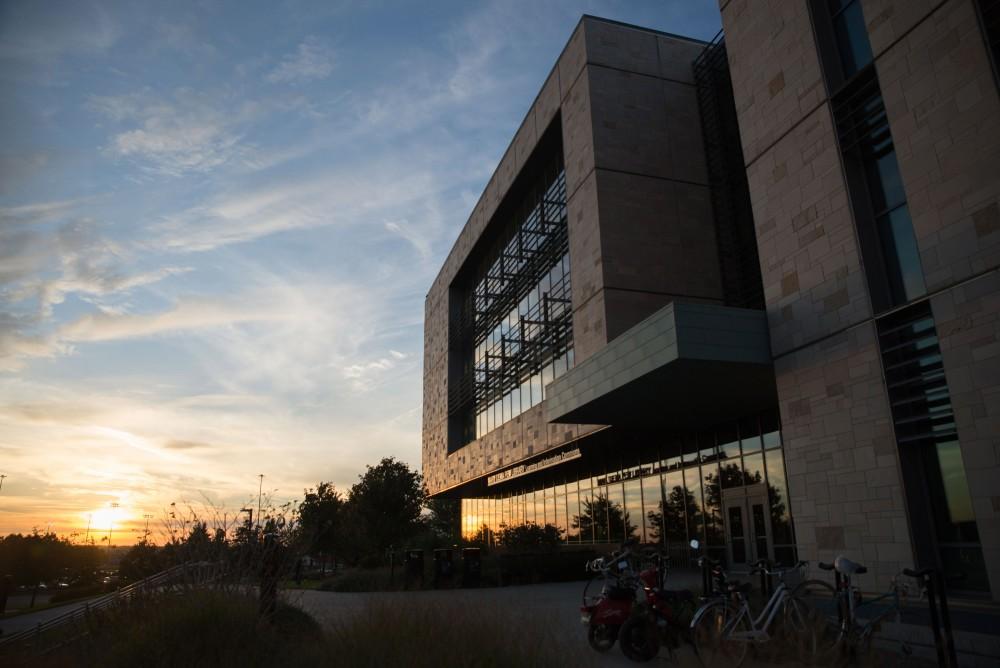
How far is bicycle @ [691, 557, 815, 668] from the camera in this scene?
23.4 feet

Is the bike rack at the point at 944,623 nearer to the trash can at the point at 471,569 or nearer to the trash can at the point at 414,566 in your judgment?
the trash can at the point at 414,566

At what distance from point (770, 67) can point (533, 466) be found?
20383 millimetres

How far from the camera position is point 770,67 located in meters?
15.1

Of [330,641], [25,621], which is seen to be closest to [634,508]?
[25,621]

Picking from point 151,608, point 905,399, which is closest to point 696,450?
point 905,399

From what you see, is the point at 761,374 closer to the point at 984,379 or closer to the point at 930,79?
the point at 984,379

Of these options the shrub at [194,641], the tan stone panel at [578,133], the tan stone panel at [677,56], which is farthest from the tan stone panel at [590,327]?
the shrub at [194,641]

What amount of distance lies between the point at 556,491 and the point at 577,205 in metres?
16.4

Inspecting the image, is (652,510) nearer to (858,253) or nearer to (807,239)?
(807,239)

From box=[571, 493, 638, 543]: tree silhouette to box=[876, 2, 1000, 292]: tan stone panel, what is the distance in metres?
17.7

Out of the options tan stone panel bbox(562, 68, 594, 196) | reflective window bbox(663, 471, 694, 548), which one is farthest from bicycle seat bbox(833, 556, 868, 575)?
tan stone panel bbox(562, 68, 594, 196)

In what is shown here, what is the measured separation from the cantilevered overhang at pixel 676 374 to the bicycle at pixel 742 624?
6.69 meters

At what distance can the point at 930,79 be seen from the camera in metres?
11.0

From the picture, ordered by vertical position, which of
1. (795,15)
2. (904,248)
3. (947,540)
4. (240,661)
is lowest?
(240,661)
